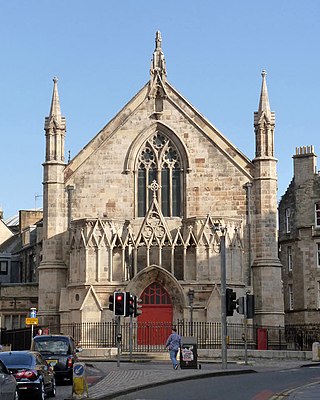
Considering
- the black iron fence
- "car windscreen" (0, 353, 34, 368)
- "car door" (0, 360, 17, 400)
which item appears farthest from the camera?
the black iron fence

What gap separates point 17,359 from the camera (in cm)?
2238

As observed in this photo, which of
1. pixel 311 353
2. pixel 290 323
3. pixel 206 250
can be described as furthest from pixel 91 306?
pixel 290 323

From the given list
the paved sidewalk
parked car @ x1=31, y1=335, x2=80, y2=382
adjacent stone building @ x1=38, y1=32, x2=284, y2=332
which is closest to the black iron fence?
adjacent stone building @ x1=38, y1=32, x2=284, y2=332

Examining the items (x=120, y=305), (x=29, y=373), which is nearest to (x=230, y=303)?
(x=120, y=305)

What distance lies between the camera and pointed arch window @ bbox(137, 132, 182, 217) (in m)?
51.6

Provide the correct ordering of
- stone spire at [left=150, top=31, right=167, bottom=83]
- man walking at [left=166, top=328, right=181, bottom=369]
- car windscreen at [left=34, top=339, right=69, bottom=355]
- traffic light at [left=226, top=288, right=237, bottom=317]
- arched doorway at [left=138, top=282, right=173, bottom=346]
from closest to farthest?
car windscreen at [left=34, top=339, right=69, bottom=355] → traffic light at [left=226, top=288, right=237, bottom=317] → man walking at [left=166, top=328, right=181, bottom=369] → arched doorway at [left=138, top=282, right=173, bottom=346] → stone spire at [left=150, top=31, right=167, bottom=83]

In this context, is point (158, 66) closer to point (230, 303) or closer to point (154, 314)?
point (154, 314)

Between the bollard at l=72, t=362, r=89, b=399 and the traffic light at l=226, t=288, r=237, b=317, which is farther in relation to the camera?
the traffic light at l=226, t=288, r=237, b=317

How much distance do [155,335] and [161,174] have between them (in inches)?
350

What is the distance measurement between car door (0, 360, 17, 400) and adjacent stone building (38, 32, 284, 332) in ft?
99.2

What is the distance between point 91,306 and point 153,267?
3.84 meters

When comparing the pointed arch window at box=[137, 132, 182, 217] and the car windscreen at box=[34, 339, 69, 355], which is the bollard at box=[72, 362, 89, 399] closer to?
the car windscreen at box=[34, 339, 69, 355]

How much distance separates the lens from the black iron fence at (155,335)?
48.3 m

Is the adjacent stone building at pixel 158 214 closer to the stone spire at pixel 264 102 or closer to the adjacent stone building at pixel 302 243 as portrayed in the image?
the stone spire at pixel 264 102
